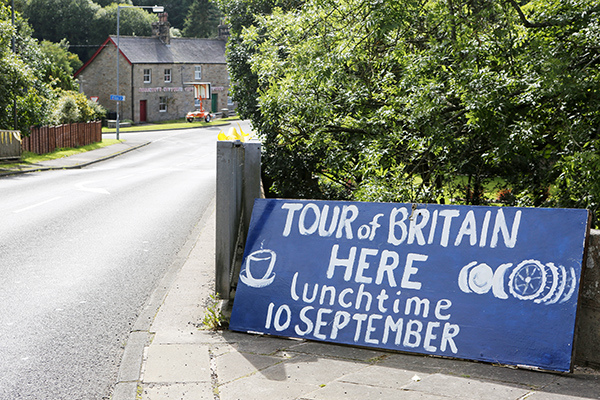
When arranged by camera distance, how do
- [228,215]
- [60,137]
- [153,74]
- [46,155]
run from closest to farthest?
1. [228,215]
2. [46,155]
3. [60,137]
4. [153,74]

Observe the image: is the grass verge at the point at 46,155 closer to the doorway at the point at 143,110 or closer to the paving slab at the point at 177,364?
the paving slab at the point at 177,364

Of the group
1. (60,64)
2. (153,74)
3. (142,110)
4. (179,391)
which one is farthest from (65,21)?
(179,391)

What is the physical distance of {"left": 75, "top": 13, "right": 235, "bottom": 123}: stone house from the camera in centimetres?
6506

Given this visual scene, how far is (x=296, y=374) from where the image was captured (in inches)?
174

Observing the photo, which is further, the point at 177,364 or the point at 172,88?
the point at 172,88

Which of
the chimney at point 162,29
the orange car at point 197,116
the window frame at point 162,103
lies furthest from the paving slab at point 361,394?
the chimney at point 162,29

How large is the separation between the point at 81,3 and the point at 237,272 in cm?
9117

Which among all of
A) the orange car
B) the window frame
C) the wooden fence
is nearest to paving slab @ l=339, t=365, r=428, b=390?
the wooden fence

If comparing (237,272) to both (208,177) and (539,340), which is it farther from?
(208,177)

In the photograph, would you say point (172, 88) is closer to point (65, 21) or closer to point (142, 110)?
point (142, 110)

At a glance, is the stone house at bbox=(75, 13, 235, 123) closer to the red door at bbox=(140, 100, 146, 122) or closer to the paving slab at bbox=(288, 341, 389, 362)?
the red door at bbox=(140, 100, 146, 122)

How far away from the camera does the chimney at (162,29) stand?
68.2 metres

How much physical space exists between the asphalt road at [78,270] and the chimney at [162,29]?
50.6 m

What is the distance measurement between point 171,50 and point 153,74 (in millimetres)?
4902
